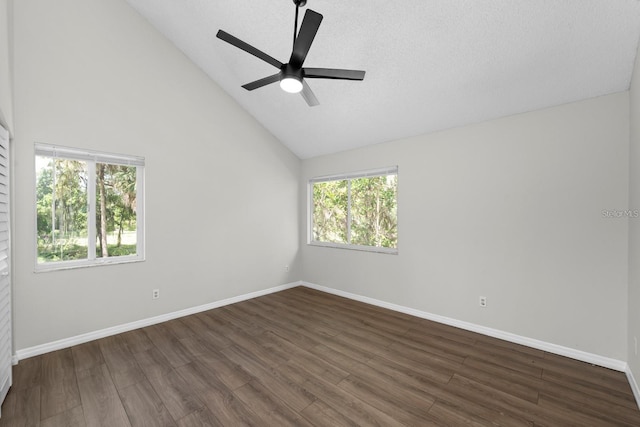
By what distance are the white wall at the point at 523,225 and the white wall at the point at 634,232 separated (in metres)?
0.12

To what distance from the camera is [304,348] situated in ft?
8.89

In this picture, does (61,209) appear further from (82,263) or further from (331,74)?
(331,74)

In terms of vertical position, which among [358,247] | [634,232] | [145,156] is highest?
[145,156]

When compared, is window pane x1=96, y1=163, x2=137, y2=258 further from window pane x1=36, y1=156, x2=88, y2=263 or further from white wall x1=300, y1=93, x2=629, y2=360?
white wall x1=300, y1=93, x2=629, y2=360

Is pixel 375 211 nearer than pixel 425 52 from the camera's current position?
No

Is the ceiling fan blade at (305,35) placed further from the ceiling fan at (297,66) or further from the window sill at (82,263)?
the window sill at (82,263)

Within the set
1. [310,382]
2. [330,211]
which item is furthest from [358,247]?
[310,382]

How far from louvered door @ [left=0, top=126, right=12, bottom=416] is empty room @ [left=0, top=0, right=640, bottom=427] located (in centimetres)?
4

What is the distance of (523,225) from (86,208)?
463cm

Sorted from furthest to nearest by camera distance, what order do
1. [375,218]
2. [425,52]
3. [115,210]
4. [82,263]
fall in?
1. [375,218]
2. [115,210]
3. [82,263]
4. [425,52]

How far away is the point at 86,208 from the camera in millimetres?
2930

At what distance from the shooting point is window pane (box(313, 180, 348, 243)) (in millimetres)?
4598

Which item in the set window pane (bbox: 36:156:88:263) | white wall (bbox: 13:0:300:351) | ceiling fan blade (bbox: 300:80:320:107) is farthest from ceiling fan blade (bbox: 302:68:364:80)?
window pane (bbox: 36:156:88:263)

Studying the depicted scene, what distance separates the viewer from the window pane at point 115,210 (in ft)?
9.92
